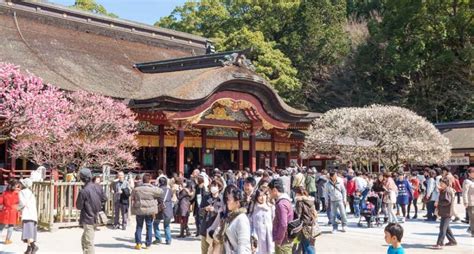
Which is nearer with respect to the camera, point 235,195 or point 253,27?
point 235,195

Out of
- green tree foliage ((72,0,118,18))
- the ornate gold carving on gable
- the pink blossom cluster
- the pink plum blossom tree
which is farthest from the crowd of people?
green tree foliage ((72,0,118,18))

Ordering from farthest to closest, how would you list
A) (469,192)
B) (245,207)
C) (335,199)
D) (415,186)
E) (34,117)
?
(415,186), (335,199), (34,117), (469,192), (245,207)

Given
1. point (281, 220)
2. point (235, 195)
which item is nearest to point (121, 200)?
point (281, 220)

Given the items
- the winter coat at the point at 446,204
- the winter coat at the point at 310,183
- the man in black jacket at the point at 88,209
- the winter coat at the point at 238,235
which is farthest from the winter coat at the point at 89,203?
the winter coat at the point at 310,183

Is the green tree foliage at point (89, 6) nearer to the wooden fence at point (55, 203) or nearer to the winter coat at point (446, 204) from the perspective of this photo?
the wooden fence at point (55, 203)

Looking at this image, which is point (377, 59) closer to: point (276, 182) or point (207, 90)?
point (207, 90)

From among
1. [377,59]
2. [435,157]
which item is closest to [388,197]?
[435,157]

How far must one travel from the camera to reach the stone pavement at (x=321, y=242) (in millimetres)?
11914

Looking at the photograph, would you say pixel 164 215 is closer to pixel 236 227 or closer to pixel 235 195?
pixel 235 195

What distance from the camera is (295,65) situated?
4225 centimetres

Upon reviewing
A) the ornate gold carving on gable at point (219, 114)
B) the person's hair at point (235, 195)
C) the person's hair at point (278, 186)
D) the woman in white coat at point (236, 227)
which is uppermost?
the ornate gold carving on gable at point (219, 114)

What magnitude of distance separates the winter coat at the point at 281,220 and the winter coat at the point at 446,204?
217 inches

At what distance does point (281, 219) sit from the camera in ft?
24.9

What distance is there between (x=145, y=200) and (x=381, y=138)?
17.8 metres
